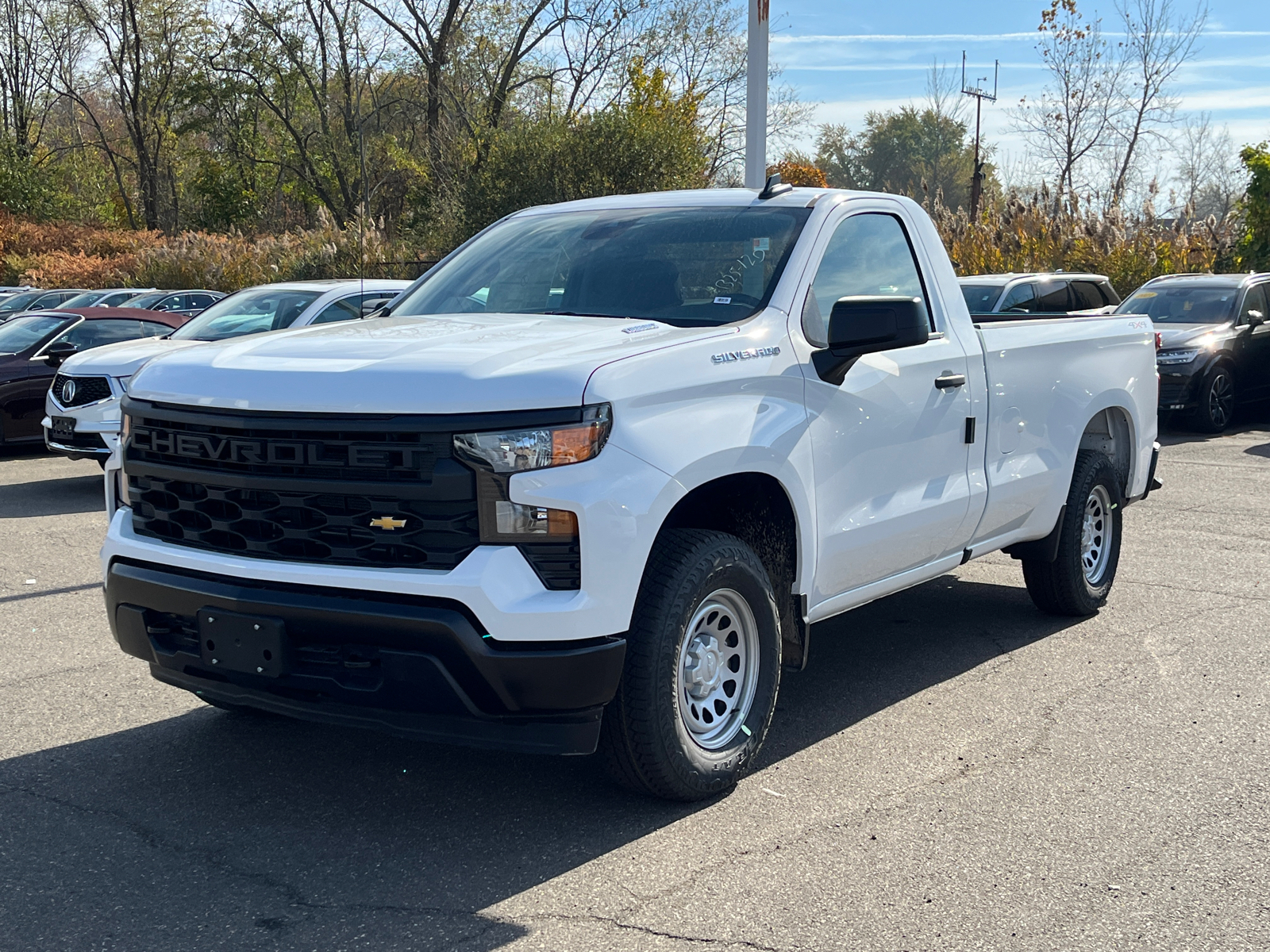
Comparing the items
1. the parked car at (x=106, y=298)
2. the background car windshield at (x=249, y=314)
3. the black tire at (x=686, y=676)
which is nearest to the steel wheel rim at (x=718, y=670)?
the black tire at (x=686, y=676)

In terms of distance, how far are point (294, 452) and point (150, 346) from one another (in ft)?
28.4

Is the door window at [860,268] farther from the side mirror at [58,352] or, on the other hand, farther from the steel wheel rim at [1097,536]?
the side mirror at [58,352]

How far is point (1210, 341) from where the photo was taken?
15734 mm

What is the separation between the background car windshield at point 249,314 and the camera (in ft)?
39.9

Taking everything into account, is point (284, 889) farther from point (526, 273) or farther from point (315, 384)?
point (526, 273)

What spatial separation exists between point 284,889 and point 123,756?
1409 mm

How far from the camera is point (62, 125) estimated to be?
233ft

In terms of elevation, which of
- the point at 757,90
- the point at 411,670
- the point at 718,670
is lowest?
the point at 718,670

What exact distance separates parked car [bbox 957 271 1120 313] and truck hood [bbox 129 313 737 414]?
11.2m

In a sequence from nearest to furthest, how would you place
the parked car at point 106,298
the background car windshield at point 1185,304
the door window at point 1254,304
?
the door window at point 1254,304 < the background car windshield at point 1185,304 < the parked car at point 106,298

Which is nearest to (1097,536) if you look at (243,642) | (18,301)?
(243,642)

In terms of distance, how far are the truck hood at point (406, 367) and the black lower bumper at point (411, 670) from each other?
0.54 meters

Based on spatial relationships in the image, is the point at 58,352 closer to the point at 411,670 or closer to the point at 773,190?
the point at 773,190

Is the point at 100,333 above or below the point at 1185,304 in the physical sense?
below
